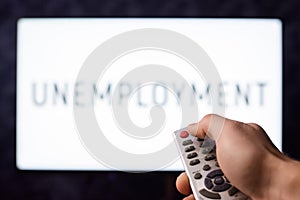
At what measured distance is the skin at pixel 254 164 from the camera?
25.3 inches

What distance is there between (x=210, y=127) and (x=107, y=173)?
39cm

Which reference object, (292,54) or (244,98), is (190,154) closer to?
(244,98)

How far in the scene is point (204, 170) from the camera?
2.23ft

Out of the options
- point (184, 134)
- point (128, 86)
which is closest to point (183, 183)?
point (184, 134)

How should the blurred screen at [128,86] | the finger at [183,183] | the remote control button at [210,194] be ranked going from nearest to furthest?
the remote control button at [210,194]
the finger at [183,183]
the blurred screen at [128,86]

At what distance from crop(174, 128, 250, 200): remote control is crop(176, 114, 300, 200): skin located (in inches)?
0.5

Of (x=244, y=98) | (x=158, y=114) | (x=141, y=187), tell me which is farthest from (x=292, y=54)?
(x=141, y=187)

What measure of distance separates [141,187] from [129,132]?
131mm

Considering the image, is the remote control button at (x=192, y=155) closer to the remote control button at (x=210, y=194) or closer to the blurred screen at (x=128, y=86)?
the remote control button at (x=210, y=194)

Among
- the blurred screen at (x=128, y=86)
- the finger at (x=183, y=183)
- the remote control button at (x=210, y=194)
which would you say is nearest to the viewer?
the remote control button at (x=210, y=194)

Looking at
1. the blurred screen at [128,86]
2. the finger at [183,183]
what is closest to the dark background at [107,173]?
Result: the blurred screen at [128,86]

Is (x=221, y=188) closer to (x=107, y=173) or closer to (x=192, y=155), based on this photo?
(x=192, y=155)

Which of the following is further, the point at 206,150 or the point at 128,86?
the point at 128,86

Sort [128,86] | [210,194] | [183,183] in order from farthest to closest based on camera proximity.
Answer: [128,86], [183,183], [210,194]
